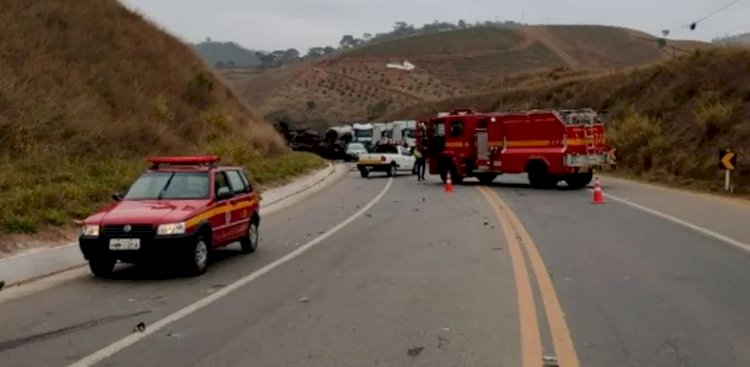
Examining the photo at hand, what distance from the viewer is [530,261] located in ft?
40.1

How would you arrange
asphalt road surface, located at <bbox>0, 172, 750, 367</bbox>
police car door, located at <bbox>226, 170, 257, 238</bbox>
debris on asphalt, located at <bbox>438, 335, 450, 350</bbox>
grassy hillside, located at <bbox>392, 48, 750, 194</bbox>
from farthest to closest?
grassy hillside, located at <bbox>392, 48, 750, 194</bbox> → police car door, located at <bbox>226, 170, 257, 238</bbox> → debris on asphalt, located at <bbox>438, 335, 450, 350</bbox> → asphalt road surface, located at <bbox>0, 172, 750, 367</bbox>

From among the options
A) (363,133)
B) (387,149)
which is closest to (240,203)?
(387,149)

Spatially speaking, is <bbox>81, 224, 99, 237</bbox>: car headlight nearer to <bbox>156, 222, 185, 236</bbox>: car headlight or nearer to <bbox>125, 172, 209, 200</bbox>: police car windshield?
<bbox>156, 222, 185, 236</bbox>: car headlight

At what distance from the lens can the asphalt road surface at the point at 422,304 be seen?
698cm

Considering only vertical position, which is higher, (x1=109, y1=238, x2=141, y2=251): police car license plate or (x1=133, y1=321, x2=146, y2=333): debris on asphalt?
(x1=109, y1=238, x2=141, y2=251): police car license plate

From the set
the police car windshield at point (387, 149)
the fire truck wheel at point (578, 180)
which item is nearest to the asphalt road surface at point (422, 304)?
the fire truck wheel at point (578, 180)

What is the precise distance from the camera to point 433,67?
137 metres

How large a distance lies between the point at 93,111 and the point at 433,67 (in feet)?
367

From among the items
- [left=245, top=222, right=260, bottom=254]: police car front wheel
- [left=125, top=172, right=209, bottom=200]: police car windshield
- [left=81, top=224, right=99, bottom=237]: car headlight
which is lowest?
[left=245, top=222, right=260, bottom=254]: police car front wheel

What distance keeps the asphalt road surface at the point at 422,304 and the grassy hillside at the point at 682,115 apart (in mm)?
15136

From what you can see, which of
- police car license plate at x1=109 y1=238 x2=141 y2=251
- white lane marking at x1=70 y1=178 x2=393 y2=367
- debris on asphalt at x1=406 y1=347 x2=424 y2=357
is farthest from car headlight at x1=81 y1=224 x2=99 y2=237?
debris on asphalt at x1=406 y1=347 x2=424 y2=357

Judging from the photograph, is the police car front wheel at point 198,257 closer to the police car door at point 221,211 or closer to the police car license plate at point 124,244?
the police car door at point 221,211

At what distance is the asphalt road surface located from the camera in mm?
6980

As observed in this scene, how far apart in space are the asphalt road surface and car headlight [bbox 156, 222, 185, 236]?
2.05ft
